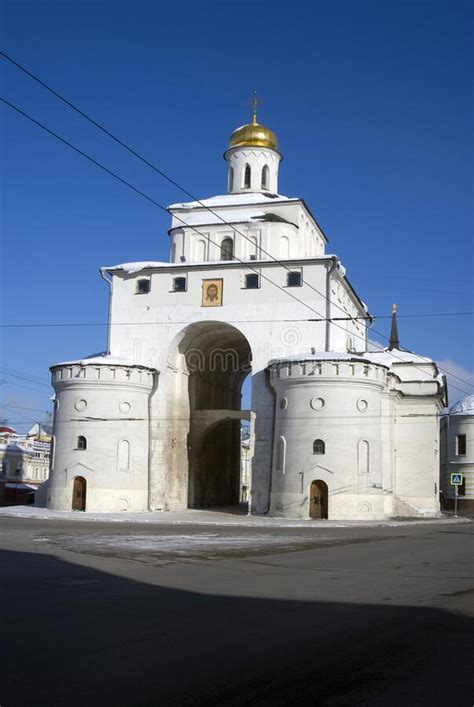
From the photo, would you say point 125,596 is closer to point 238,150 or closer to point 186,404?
point 186,404

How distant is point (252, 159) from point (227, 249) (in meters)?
5.86

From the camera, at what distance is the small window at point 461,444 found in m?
54.6

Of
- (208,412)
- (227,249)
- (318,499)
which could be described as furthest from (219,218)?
(318,499)

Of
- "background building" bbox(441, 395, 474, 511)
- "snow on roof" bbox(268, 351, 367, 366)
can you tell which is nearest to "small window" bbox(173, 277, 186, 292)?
"snow on roof" bbox(268, 351, 367, 366)

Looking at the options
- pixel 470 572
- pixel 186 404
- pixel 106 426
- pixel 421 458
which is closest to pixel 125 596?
pixel 470 572

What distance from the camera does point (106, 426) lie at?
3731cm

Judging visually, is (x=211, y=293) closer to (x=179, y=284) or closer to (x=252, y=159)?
(x=179, y=284)

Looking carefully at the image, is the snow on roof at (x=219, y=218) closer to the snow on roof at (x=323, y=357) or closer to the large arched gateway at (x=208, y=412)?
the large arched gateway at (x=208, y=412)

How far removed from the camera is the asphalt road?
17.6 ft

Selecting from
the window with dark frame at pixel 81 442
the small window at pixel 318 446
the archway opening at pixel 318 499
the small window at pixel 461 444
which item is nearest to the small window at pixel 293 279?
the small window at pixel 318 446

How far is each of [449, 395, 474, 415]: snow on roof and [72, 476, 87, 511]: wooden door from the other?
28283mm

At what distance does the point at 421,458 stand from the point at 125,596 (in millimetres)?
35706

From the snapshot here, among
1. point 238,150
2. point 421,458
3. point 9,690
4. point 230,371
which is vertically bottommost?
point 9,690

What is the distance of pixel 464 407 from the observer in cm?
5588
